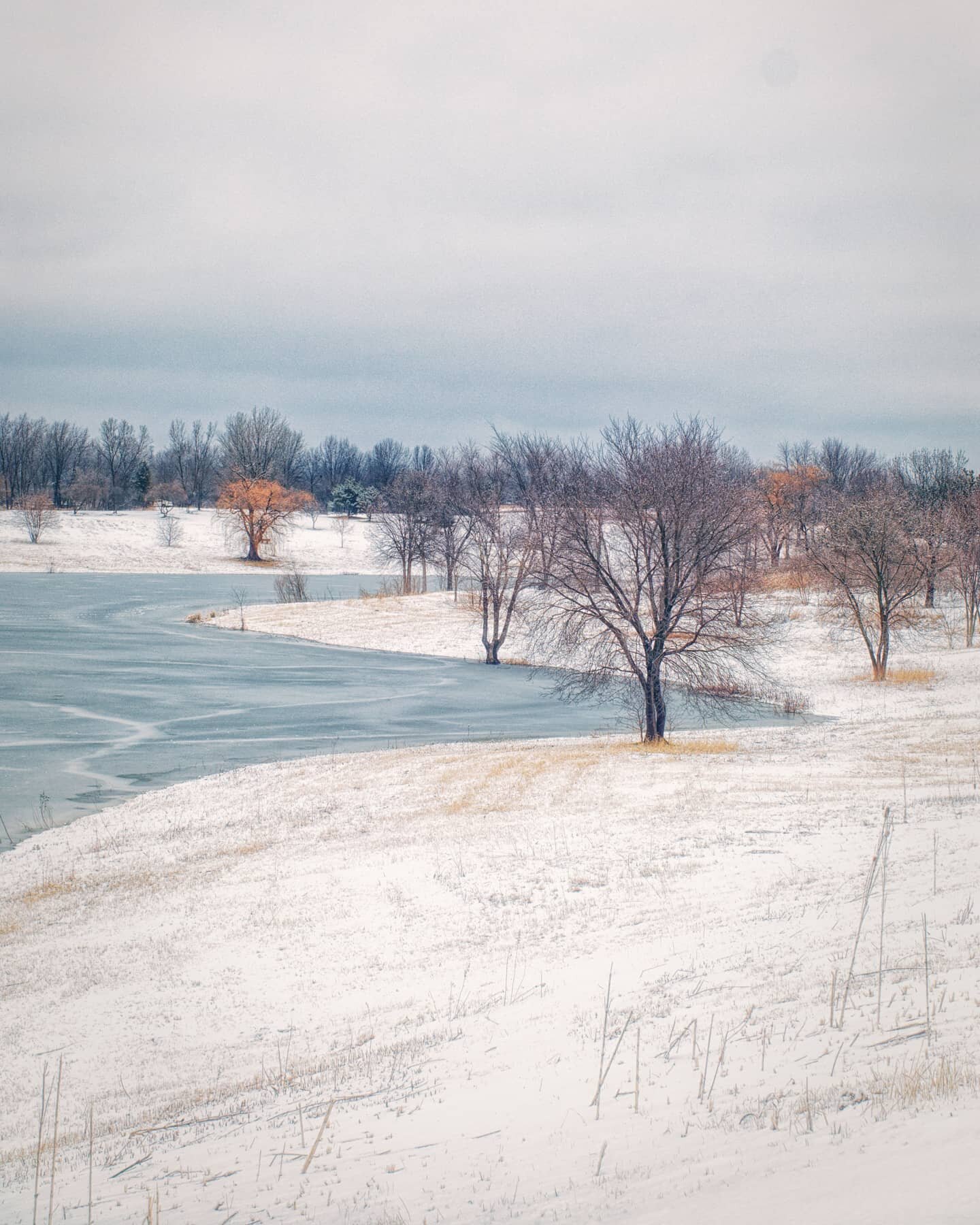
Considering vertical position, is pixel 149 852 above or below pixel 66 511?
below

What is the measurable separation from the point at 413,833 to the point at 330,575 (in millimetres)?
85495

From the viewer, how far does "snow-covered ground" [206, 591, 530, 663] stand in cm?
5019

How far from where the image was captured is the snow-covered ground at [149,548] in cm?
9219

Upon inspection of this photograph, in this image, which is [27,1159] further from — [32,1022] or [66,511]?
[66,511]

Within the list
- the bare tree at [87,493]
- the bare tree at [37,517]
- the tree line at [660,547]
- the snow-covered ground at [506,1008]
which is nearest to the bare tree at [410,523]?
the tree line at [660,547]

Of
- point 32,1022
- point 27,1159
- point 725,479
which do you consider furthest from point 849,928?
point 725,479

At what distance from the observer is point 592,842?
512 inches

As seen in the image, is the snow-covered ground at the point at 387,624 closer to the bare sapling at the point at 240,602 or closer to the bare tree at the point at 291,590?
the bare sapling at the point at 240,602

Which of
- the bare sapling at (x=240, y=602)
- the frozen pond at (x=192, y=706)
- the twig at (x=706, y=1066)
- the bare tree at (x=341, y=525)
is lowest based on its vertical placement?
the frozen pond at (x=192, y=706)

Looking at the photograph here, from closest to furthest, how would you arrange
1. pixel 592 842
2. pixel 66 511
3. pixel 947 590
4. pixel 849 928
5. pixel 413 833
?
pixel 849 928 → pixel 592 842 → pixel 413 833 → pixel 947 590 → pixel 66 511

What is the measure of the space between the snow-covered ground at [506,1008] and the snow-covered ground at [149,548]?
8086cm

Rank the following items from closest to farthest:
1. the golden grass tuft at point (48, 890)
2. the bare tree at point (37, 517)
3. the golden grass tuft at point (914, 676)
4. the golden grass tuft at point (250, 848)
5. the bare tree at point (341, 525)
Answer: the golden grass tuft at point (48, 890) < the golden grass tuft at point (250, 848) < the golden grass tuft at point (914, 676) < the bare tree at point (37, 517) < the bare tree at point (341, 525)

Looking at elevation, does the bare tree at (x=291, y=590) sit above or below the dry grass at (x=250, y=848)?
above

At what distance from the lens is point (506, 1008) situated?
7.74 metres
